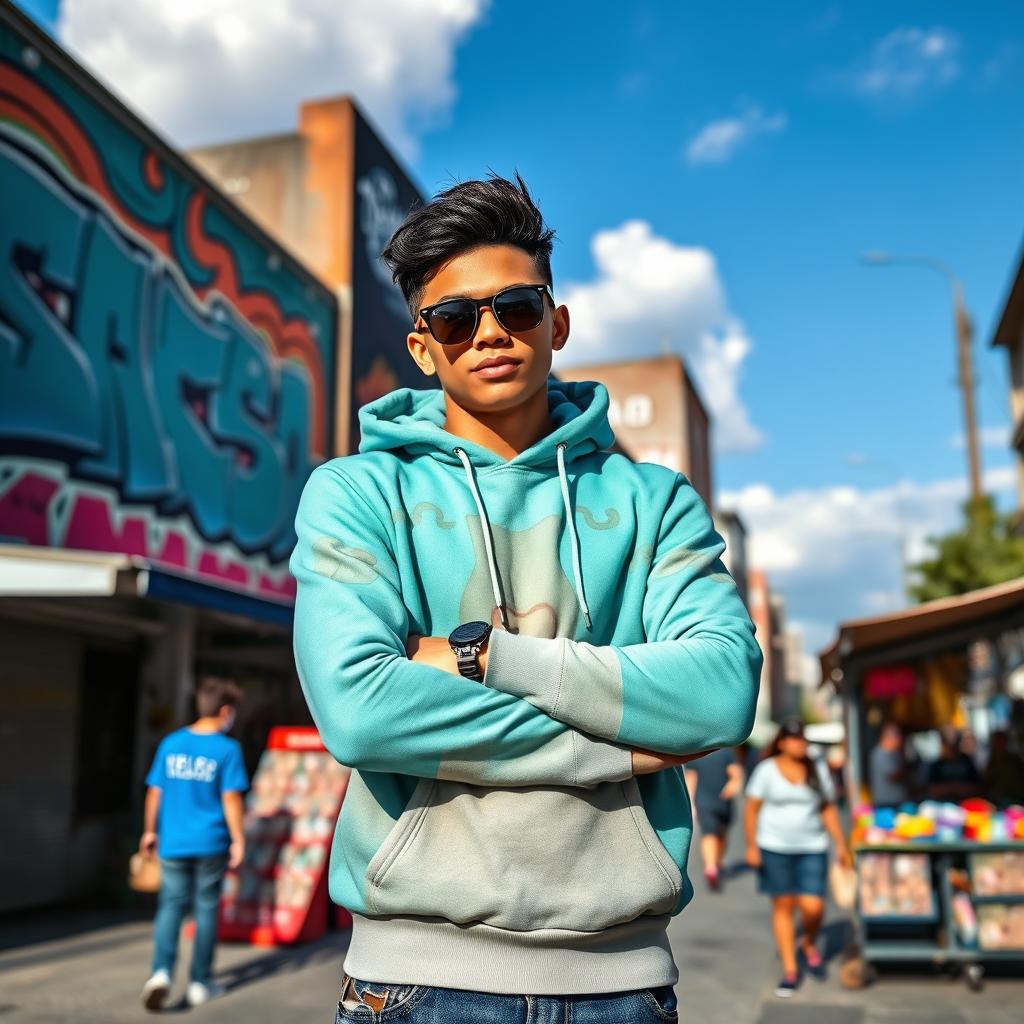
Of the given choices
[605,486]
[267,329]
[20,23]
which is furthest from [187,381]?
[605,486]

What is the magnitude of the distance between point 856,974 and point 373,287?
12.3m

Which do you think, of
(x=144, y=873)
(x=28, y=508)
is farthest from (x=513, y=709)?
(x=28, y=508)

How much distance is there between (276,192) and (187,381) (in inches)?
231

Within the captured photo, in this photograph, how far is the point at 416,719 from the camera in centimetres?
162

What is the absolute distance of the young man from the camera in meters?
1.63

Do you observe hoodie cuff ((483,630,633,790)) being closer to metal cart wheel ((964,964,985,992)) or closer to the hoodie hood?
the hoodie hood

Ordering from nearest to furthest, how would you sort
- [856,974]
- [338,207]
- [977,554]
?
[856,974] → [338,207] → [977,554]

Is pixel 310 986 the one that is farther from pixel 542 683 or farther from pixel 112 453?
pixel 542 683

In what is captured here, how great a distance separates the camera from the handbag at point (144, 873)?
753 centimetres

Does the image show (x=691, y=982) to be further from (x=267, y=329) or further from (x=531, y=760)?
(x=267, y=329)

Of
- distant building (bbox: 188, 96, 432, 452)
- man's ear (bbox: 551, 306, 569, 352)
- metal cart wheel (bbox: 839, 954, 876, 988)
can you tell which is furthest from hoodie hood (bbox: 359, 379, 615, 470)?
distant building (bbox: 188, 96, 432, 452)

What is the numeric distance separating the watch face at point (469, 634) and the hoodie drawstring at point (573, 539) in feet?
0.72

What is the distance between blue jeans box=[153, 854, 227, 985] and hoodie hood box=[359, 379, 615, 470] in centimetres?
550

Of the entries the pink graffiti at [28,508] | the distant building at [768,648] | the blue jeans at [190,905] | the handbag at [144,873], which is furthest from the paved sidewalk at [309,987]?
the distant building at [768,648]
